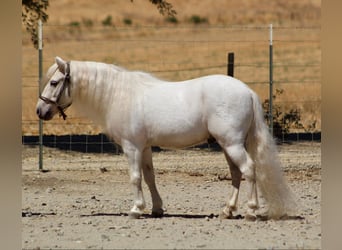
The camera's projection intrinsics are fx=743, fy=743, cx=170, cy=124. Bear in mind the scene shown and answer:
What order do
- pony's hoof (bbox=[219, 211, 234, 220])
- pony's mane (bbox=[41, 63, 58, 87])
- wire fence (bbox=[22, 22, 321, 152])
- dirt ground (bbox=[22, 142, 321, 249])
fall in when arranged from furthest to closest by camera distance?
wire fence (bbox=[22, 22, 321, 152]) < pony's mane (bbox=[41, 63, 58, 87]) < pony's hoof (bbox=[219, 211, 234, 220]) < dirt ground (bbox=[22, 142, 321, 249])

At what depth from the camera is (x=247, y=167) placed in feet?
20.9

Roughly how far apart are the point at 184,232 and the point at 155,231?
0.86ft

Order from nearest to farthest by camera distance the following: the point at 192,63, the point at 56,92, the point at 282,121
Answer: the point at 56,92, the point at 282,121, the point at 192,63

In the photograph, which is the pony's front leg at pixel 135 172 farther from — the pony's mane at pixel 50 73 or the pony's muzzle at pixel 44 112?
the pony's mane at pixel 50 73

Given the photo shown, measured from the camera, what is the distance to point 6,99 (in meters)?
1.97

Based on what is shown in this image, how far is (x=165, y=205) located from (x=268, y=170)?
1659 millimetres

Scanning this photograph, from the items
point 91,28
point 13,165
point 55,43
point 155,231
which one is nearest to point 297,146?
point 155,231

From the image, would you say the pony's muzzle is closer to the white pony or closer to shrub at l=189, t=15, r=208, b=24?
the white pony

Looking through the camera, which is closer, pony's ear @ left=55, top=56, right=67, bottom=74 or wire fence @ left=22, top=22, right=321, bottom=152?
pony's ear @ left=55, top=56, right=67, bottom=74

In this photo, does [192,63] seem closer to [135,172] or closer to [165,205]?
[165,205]

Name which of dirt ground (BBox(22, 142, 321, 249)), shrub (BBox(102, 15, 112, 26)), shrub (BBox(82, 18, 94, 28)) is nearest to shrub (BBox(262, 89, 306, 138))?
dirt ground (BBox(22, 142, 321, 249))

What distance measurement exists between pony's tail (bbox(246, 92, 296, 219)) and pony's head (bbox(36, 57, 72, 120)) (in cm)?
172

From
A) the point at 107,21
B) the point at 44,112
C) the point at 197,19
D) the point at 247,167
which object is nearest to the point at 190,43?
the point at 107,21

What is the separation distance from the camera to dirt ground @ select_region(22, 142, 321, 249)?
17.7ft
